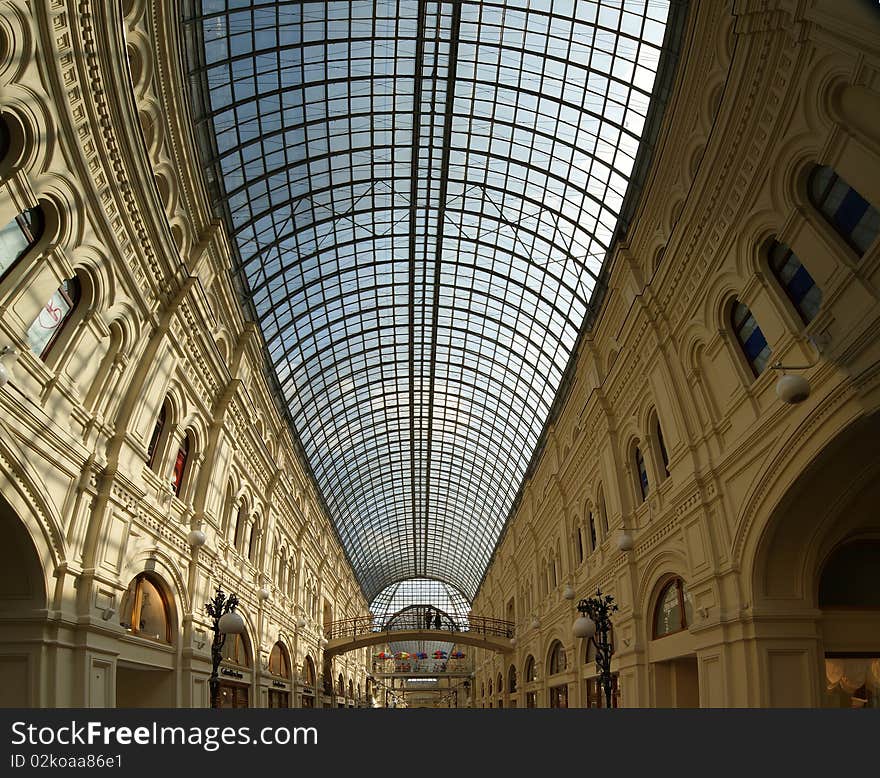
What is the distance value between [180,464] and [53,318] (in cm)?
865

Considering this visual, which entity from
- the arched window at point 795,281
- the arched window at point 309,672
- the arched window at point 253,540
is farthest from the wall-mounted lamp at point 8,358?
the arched window at point 309,672

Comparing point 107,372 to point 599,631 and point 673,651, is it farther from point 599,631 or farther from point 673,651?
point 673,651

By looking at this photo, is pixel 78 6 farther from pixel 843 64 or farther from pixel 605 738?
pixel 605 738

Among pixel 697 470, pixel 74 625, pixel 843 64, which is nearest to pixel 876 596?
pixel 697 470

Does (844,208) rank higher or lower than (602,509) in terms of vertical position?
higher

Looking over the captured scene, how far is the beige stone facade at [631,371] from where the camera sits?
11.9 m

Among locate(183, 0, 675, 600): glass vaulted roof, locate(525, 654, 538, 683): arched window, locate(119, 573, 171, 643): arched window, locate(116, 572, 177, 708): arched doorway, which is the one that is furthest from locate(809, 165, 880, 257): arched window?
locate(525, 654, 538, 683): arched window

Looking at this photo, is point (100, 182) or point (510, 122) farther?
point (510, 122)

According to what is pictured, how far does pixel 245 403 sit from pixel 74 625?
13.6 metres

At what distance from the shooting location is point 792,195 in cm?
1304

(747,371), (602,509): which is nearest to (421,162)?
(602,509)

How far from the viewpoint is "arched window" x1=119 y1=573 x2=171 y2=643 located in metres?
17.3

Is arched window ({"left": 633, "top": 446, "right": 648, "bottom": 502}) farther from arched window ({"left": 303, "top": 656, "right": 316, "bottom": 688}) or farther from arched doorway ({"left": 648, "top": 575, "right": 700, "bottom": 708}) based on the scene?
arched window ({"left": 303, "top": 656, "right": 316, "bottom": 688})

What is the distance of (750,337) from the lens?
15664 mm
